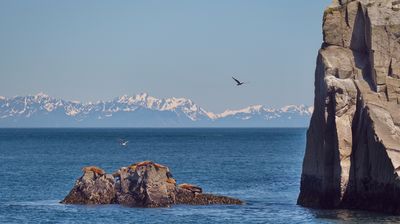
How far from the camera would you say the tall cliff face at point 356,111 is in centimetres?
5722

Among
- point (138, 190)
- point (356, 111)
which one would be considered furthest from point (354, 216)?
point (138, 190)

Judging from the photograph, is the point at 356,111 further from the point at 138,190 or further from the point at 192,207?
the point at 138,190

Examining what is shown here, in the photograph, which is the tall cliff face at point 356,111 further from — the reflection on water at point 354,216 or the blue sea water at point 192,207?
the blue sea water at point 192,207

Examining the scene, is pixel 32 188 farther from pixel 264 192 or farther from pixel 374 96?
pixel 374 96

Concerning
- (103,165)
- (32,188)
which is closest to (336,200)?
(32,188)

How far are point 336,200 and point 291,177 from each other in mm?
33731

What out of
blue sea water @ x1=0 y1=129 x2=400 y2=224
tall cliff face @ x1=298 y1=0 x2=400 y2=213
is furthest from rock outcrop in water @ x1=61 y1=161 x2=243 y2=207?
tall cliff face @ x1=298 y1=0 x2=400 y2=213

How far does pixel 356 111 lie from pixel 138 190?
1555 cm

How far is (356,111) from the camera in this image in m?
60.3

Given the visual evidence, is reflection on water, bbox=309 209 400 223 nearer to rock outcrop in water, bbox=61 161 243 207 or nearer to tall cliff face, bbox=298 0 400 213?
tall cliff face, bbox=298 0 400 213

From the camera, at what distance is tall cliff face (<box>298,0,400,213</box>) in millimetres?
57219

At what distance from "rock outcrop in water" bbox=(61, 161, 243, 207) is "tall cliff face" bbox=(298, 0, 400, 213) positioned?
309 inches

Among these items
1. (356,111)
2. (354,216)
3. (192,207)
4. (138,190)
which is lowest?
(192,207)

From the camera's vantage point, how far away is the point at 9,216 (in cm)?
6241
